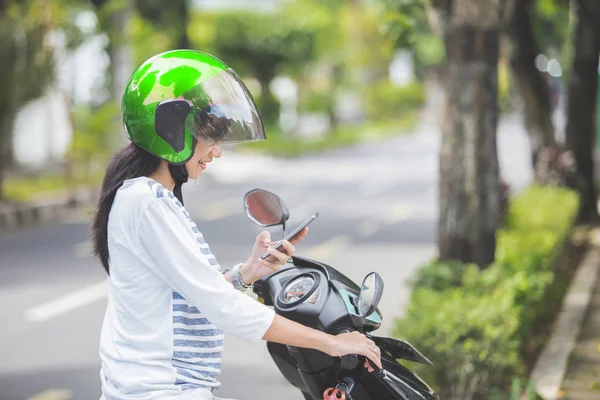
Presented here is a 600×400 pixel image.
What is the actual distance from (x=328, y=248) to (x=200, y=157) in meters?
11.5

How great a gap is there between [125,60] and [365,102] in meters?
46.8

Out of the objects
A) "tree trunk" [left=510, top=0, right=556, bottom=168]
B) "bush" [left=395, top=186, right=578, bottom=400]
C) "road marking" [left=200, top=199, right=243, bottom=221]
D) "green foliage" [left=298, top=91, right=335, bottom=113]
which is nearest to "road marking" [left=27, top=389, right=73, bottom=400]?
"bush" [left=395, top=186, right=578, bottom=400]

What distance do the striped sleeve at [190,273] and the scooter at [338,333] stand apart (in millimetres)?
258

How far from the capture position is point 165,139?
8.87 ft

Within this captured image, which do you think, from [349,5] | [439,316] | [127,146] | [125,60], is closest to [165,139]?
[127,146]

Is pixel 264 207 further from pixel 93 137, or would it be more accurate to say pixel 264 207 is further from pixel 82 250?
pixel 93 137

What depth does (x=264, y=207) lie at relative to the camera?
3.16 meters

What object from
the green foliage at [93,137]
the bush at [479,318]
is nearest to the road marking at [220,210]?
the green foliage at [93,137]

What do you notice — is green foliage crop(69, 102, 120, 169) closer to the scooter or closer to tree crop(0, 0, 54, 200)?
tree crop(0, 0, 54, 200)

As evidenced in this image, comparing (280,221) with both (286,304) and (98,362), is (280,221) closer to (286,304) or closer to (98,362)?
(286,304)

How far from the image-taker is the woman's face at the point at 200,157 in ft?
9.05

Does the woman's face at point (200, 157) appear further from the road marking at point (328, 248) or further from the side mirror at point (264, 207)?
the road marking at point (328, 248)

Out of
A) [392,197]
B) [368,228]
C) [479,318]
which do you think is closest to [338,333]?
[479,318]

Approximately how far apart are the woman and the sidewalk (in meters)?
4.14
